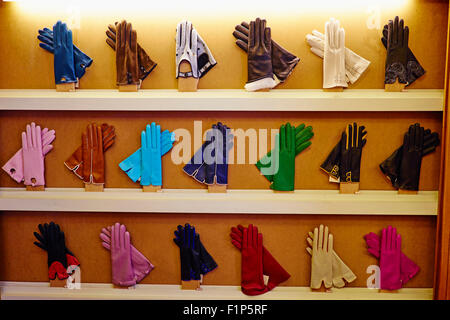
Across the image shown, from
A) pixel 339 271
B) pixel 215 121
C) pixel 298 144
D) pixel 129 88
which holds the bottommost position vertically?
pixel 339 271

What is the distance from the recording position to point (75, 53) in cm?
208

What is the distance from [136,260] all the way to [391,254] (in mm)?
1325

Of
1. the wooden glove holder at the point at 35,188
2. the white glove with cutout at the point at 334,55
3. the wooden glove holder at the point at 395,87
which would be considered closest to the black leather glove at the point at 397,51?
the wooden glove holder at the point at 395,87

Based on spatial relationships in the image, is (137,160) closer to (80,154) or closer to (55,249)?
(80,154)

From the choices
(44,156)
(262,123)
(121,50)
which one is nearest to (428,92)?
(262,123)

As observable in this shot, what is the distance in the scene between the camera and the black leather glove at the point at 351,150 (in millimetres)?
2066

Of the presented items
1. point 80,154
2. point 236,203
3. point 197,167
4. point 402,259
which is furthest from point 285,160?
point 80,154

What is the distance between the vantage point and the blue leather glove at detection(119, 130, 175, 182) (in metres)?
2.11

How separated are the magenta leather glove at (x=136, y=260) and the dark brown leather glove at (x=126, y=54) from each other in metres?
0.79

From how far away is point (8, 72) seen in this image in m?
2.13

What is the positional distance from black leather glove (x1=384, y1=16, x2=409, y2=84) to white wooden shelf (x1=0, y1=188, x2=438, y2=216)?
1.97ft

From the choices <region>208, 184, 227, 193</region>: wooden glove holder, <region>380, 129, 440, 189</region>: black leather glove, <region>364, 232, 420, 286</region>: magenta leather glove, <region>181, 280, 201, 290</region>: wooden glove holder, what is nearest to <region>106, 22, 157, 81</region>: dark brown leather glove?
→ <region>208, 184, 227, 193</region>: wooden glove holder

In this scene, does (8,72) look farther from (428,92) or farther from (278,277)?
(428,92)

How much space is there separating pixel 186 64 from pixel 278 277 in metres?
1.20
